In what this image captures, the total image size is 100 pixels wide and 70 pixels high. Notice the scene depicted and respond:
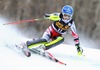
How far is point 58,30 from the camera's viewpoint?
7801 millimetres

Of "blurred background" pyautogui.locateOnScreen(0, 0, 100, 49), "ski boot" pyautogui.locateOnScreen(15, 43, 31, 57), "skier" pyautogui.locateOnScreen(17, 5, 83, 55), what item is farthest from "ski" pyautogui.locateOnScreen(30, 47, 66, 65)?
"blurred background" pyautogui.locateOnScreen(0, 0, 100, 49)

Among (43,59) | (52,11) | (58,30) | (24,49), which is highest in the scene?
(58,30)

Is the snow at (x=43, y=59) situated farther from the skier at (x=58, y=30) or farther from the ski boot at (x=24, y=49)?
the skier at (x=58, y=30)

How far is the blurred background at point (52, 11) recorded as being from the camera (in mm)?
11625

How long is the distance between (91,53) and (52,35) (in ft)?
4.29

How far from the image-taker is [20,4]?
12.6 metres

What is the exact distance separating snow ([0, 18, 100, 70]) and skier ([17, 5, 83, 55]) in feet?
1.05

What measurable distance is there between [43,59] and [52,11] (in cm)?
513

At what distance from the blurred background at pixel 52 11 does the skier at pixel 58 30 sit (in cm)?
390

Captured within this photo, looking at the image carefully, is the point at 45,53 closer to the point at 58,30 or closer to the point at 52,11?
the point at 58,30

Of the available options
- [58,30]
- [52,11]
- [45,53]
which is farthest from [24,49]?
[52,11]

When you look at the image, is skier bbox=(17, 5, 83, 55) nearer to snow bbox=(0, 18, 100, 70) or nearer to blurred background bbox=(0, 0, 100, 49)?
snow bbox=(0, 18, 100, 70)

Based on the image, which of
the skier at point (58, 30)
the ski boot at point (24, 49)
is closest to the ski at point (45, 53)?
the skier at point (58, 30)

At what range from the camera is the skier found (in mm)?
7512
